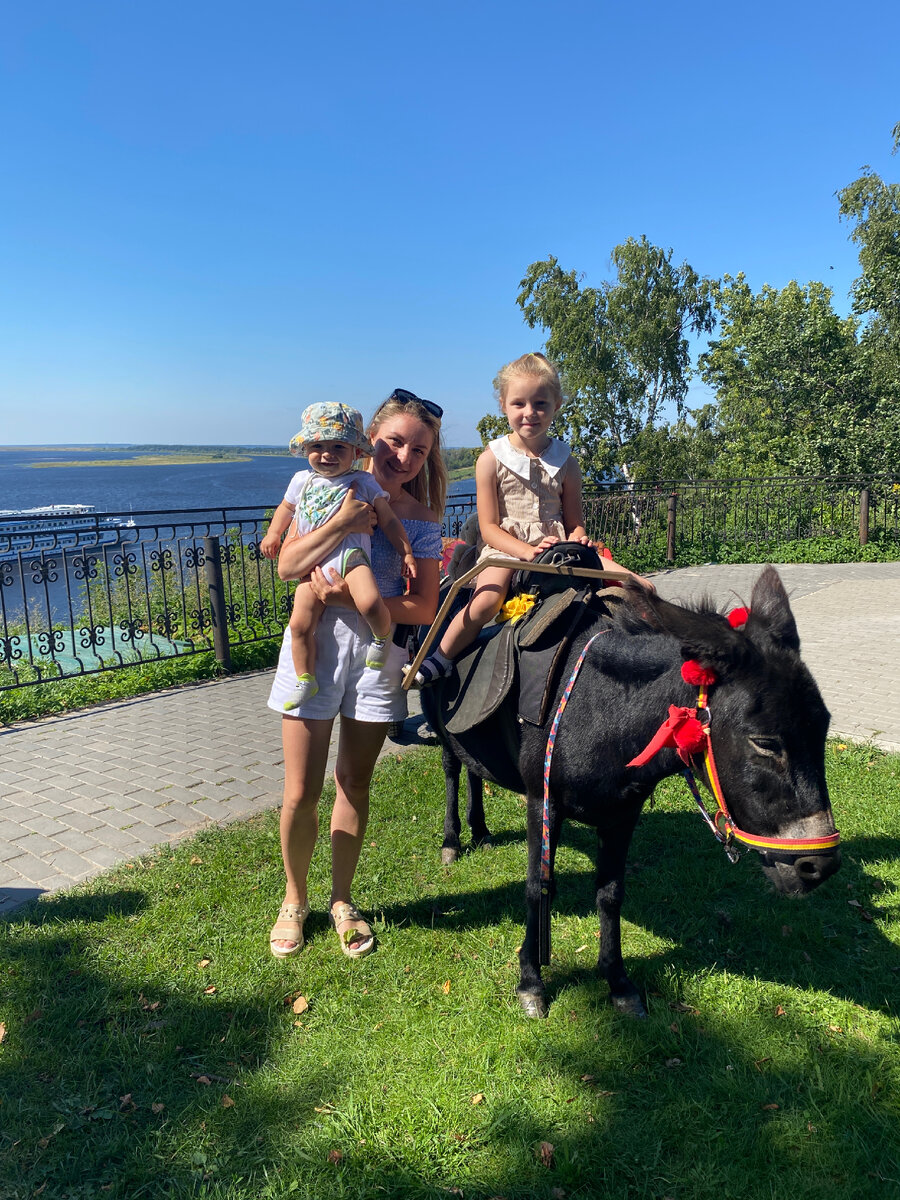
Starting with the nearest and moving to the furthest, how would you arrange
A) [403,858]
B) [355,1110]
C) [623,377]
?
[355,1110]
[403,858]
[623,377]

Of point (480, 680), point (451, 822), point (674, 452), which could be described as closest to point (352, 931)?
point (451, 822)

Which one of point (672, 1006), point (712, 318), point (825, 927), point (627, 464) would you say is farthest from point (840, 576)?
point (712, 318)

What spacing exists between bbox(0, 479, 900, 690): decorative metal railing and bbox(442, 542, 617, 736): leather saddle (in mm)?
5643

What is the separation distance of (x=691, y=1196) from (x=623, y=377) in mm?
35219

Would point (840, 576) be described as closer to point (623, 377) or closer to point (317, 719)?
point (317, 719)

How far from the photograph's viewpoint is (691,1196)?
2025mm

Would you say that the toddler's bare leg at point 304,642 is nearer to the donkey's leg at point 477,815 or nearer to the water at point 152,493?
the donkey's leg at point 477,815

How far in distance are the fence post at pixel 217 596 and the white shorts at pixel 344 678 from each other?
216 inches

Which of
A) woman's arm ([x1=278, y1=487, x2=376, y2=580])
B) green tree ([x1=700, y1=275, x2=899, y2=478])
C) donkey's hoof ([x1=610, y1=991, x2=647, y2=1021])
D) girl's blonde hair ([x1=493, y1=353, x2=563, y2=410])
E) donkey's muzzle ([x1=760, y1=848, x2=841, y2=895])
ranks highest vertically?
green tree ([x1=700, y1=275, x2=899, y2=478])

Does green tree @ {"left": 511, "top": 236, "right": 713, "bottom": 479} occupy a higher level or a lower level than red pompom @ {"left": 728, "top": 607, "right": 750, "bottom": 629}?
higher

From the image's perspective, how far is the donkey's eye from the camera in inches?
77.0

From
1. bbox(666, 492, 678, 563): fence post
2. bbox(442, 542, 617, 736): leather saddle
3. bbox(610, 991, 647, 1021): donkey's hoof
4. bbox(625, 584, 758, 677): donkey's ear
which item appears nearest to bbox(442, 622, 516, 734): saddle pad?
bbox(442, 542, 617, 736): leather saddle

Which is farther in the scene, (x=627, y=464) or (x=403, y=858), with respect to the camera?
(x=627, y=464)

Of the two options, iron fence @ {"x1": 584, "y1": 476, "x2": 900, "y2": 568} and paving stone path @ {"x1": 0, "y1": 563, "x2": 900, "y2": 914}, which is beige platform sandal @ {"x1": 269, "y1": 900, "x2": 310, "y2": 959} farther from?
iron fence @ {"x1": 584, "y1": 476, "x2": 900, "y2": 568}
